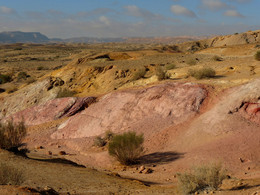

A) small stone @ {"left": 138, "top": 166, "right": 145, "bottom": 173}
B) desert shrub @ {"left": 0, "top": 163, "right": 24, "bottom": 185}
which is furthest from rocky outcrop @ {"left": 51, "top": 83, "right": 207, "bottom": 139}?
desert shrub @ {"left": 0, "top": 163, "right": 24, "bottom": 185}

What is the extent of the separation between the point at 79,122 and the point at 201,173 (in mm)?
9908

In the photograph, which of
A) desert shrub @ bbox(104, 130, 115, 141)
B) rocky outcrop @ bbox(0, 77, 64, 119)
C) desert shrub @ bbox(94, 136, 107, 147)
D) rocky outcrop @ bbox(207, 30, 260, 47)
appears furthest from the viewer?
rocky outcrop @ bbox(207, 30, 260, 47)

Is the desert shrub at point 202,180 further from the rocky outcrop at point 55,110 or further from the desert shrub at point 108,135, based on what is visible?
the rocky outcrop at point 55,110

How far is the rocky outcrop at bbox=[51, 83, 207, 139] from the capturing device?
42.6 ft

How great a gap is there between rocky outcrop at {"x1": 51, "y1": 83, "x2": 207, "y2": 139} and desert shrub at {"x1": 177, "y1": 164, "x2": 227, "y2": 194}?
572cm

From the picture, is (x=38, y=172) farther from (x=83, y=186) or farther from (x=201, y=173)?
(x=201, y=173)

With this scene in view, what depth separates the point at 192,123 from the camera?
12.1 meters

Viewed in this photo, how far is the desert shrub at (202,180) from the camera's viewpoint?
6.57m

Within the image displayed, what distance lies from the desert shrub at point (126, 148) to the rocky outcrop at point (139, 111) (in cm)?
180

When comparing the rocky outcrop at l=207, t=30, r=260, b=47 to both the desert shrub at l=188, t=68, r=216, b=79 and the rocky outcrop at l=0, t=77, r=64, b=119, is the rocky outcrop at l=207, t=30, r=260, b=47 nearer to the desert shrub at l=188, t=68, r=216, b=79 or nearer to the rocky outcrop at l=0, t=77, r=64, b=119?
the rocky outcrop at l=0, t=77, r=64, b=119

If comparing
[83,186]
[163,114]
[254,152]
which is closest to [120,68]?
[163,114]

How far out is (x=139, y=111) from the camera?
14.1 metres

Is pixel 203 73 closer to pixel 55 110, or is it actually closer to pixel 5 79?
pixel 55 110

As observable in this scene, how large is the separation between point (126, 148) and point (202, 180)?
4.29 metres
